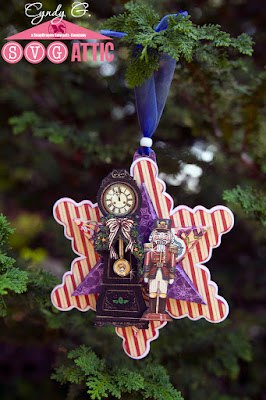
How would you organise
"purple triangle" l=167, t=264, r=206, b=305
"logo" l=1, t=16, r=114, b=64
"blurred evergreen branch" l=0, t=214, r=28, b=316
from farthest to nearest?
"logo" l=1, t=16, r=114, b=64 < "purple triangle" l=167, t=264, r=206, b=305 < "blurred evergreen branch" l=0, t=214, r=28, b=316

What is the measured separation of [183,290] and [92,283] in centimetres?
16

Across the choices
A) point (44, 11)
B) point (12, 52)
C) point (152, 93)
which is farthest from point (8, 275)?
point (44, 11)

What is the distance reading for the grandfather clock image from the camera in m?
0.71

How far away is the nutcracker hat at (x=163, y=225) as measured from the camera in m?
0.72

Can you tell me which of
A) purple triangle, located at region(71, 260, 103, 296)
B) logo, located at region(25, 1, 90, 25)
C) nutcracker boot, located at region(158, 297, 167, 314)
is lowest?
nutcracker boot, located at region(158, 297, 167, 314)

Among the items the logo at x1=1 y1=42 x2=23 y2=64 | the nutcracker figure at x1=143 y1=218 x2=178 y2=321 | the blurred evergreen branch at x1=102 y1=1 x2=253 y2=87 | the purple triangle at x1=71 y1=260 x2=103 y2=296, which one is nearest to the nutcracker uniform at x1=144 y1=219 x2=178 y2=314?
the nutcracker figure at x1=143 y1=218 x2=178 y2=321

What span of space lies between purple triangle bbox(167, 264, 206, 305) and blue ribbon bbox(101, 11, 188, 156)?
0.24 m

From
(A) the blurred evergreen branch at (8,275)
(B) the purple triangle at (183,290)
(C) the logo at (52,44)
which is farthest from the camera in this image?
(C) the logo at (52,44)

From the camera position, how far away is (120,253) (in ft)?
2.37

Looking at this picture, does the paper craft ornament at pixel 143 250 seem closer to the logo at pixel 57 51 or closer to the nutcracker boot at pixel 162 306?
the nutcracker boot at pixel 162 306

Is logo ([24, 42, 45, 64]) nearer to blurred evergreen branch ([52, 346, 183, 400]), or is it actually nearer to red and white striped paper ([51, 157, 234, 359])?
red and white striped paper ([51, 157, 234, 359])

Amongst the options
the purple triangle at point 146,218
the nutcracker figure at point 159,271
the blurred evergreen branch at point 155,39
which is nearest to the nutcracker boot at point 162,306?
the nutcracker figure at point 159,271

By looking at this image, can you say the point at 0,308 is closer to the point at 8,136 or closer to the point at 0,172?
the point at 8,136

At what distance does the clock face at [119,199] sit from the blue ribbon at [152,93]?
0.37 feet
